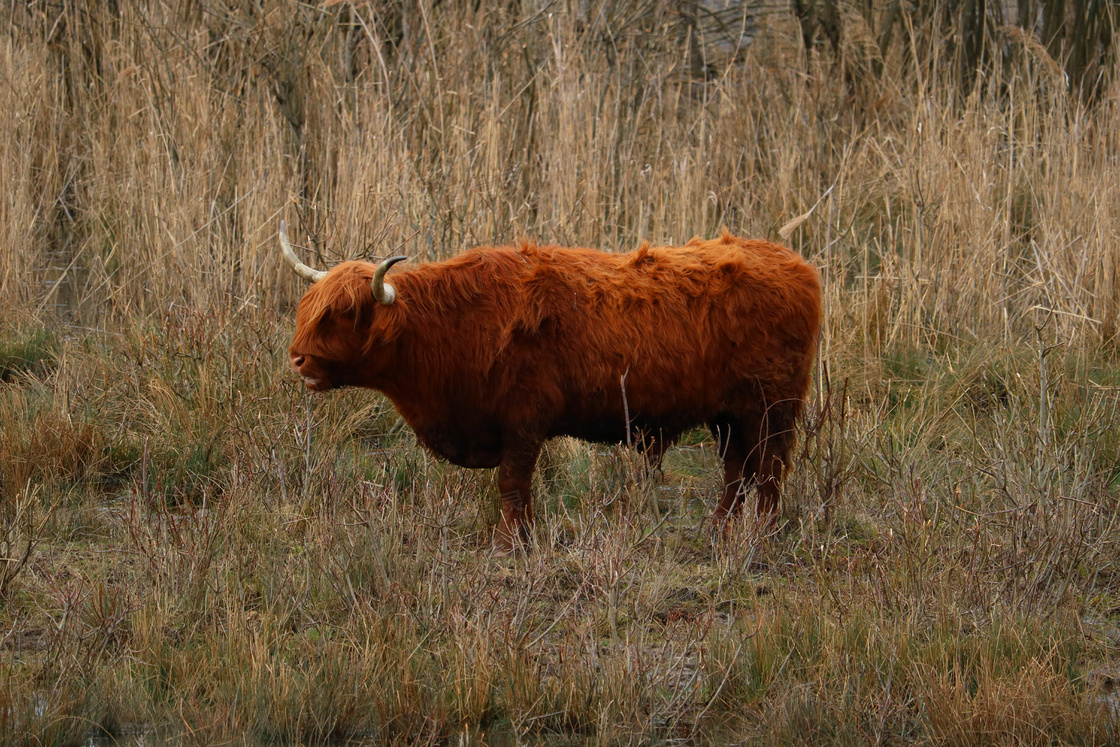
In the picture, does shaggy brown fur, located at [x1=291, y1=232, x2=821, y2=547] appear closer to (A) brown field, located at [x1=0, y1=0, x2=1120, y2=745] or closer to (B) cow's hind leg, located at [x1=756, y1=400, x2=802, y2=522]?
(B) cow's hind leg, located at [x1=756, y1=400, x2=802, y2=522]

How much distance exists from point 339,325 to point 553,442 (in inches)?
62.8

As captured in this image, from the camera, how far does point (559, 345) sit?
4.15m

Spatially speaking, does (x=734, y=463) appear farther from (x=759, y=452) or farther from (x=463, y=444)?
(x=463, y=444)

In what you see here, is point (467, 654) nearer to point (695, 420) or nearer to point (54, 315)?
point (695, 420)

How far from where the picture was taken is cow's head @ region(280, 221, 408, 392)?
3928 millimetres

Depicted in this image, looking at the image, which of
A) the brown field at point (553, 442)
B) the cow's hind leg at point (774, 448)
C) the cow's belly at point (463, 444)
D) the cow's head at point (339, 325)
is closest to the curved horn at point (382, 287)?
the cow's head at point (339, 325)

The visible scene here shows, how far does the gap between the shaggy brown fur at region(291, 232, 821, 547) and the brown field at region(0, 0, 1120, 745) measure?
0.97 feet

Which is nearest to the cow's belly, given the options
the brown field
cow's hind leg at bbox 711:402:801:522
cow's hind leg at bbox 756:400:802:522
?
the brown field

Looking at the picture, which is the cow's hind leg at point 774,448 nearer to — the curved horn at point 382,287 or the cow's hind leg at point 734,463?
the cow's hind leg at point 734,463

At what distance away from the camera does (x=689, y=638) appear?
10.4ft

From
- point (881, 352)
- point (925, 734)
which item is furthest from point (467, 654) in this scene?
point (881, 352)

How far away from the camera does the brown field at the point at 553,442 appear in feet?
10.3

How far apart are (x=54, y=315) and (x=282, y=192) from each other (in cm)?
157

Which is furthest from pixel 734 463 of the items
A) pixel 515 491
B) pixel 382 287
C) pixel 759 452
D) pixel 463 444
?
pixel 382 287
